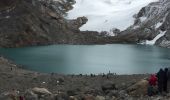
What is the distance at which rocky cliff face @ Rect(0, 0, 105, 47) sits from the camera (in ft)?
393

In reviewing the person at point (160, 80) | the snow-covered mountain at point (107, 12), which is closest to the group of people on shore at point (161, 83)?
the person at point (160, 80)

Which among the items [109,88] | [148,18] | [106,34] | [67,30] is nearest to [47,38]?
[67,30]

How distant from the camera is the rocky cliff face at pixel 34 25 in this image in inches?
4712

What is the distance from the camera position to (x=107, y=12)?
→ 160 meters

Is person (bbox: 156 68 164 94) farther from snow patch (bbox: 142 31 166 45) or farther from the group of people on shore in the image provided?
snow patch (bbox: 142 31 166 45)

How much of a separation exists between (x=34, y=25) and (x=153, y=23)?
115ft

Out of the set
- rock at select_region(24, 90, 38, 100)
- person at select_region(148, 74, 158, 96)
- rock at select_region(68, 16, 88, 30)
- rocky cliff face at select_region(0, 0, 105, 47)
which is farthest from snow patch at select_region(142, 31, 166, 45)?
rock at select_region(24, 90, 38, 100)

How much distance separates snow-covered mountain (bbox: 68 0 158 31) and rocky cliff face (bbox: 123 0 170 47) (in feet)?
13.5

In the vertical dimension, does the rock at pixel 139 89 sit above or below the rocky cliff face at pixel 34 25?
below

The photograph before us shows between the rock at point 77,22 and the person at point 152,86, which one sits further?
the rock at point 77,22

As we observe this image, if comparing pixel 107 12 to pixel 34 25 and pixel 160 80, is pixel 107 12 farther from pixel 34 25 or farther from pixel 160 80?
pixel 160 80

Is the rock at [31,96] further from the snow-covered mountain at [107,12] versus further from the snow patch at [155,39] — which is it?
the snow-covered mountain at [107,12]

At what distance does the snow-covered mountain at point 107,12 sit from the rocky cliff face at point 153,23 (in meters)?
4.10

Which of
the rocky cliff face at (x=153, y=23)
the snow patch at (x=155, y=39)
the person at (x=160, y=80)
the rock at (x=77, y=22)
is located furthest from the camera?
the rock at (x=77, y=22)
